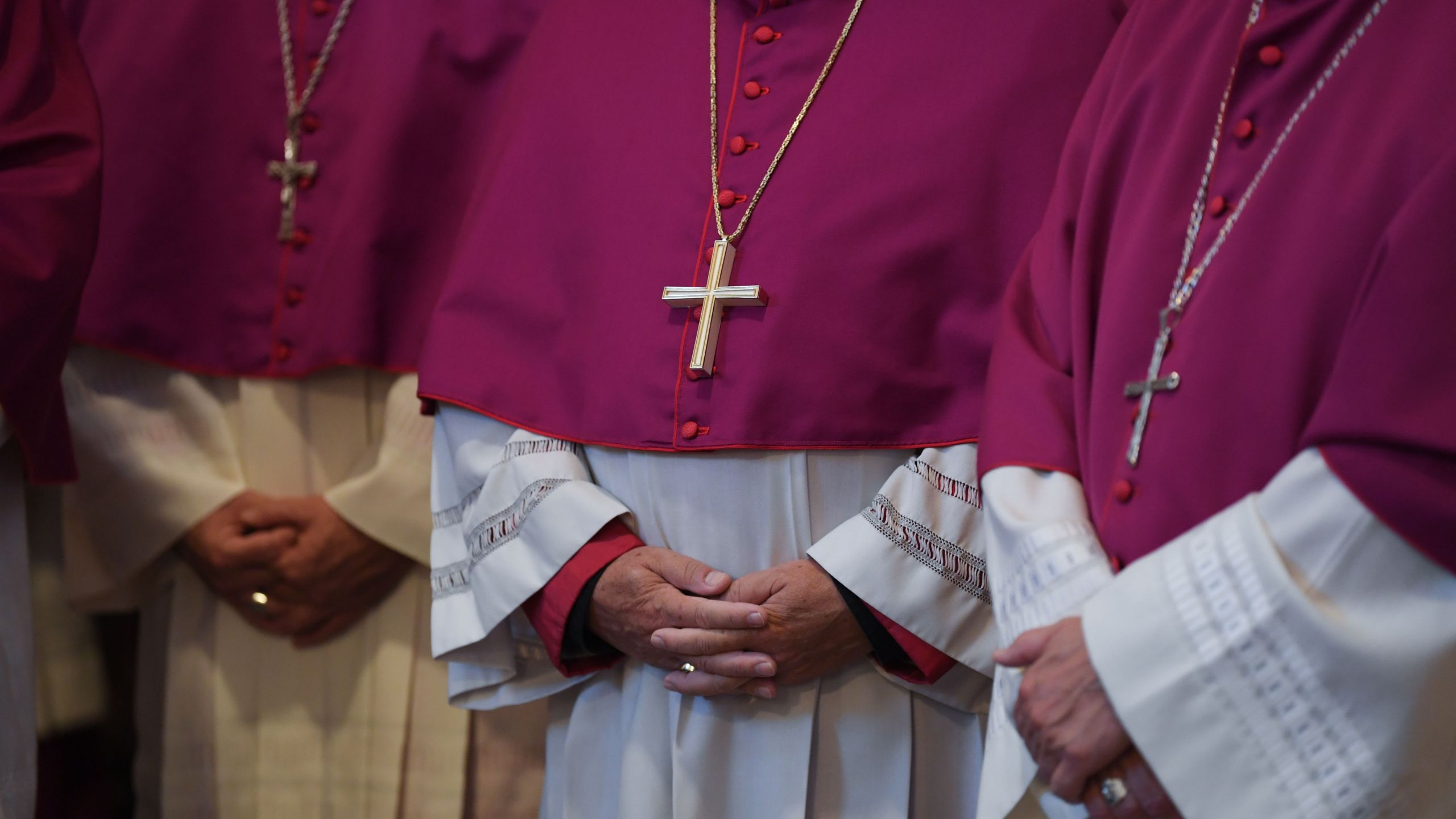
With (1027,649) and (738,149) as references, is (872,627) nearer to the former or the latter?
(1027,649)

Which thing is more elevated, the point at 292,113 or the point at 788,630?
the point at 292,113

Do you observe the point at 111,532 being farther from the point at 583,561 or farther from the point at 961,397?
the point at 961,397

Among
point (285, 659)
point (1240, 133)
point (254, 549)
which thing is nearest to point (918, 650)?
point (1240, 133)

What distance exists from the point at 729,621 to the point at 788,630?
0.11 m

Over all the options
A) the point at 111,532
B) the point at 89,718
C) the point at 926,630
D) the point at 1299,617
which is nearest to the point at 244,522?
the point at 111,532

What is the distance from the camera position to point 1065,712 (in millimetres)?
1814

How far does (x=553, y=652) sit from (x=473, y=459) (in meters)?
0.45

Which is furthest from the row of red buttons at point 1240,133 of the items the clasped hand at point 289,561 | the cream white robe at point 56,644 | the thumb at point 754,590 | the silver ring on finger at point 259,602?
the cream white robe at point 56,644

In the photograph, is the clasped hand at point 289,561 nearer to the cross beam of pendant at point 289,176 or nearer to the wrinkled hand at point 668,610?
the cross beam of pendant at point 289,176

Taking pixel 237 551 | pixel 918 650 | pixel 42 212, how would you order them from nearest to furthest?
pixel 918 650
pixel 42 212
pixel 237 551

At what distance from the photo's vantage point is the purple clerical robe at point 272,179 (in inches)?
125

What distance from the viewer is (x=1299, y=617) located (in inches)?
65.1

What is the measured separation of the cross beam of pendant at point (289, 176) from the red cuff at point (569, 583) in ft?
4.20

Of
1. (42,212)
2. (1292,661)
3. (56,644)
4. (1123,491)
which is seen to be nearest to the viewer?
(1292,661)
